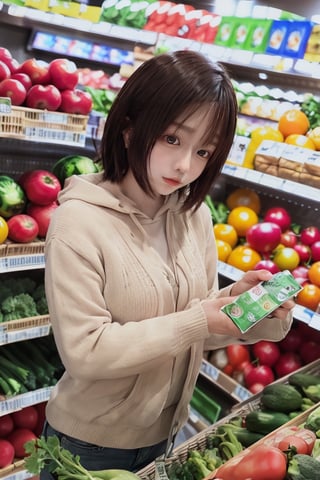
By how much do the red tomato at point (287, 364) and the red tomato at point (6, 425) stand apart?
4.19ft

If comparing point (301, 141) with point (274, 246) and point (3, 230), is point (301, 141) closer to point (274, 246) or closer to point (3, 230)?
point (274, 246)

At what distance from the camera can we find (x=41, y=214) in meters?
2.35

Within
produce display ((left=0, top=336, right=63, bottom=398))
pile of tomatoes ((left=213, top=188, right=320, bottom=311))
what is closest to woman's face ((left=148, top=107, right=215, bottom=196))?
pile of tomatoes ((left=213, top=188, right=320, bottom=311))

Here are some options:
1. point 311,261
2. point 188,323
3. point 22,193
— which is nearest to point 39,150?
point 22,193

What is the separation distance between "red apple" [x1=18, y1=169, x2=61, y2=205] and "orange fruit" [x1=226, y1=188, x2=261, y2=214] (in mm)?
1073

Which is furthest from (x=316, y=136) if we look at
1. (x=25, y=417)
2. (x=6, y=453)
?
(x=6, y=453)

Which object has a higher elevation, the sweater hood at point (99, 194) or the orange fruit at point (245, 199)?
the sweater hood at point (99, 194)

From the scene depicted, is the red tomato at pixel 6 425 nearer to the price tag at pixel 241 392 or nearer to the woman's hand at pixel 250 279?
the price tag at pixel 241 392

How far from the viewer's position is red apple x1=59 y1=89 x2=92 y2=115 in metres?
2.35

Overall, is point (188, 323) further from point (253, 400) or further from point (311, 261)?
point (311, 261)

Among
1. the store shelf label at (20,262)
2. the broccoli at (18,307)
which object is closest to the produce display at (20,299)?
the broccoli at (18,307)

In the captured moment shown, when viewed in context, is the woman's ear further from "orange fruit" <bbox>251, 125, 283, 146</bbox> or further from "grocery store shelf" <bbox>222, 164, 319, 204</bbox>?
"orange fruit" <bbox>251, 125, 283, 146</bbox>

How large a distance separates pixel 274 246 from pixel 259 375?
24.0 inches

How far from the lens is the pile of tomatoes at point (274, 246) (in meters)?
2.44
